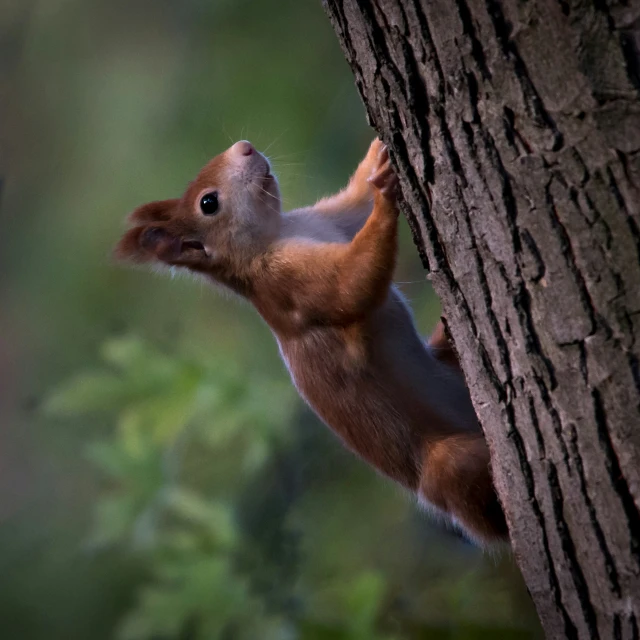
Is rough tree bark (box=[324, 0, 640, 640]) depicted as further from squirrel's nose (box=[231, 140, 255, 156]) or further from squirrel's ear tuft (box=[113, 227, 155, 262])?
squirrel's ear tuft (box=[113, 227, 155, 262])

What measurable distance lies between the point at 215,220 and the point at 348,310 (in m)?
0.49

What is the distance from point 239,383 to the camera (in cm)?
279

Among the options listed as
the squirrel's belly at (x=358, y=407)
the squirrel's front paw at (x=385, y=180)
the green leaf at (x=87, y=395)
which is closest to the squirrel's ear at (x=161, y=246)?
the squirrel's belly at (x=358, y=407)

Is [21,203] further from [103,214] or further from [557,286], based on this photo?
[557,286]

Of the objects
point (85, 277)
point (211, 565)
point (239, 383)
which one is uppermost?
point (85, 277)

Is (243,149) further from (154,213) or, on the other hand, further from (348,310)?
(348,310)

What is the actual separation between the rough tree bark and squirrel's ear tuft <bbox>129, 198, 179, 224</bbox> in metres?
0.89

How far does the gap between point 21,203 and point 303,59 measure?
47.3 inches

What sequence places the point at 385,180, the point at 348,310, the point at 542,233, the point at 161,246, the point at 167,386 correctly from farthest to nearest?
the point at 167,386 → the point at 161,246 → the point at 348,310 → the point at 385,180 → the point at 542,233

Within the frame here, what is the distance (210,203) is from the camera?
5.99 ft

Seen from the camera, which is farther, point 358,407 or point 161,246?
point 161,246

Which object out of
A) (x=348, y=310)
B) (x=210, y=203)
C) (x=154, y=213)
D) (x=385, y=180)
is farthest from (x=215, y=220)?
(x=385, y=180)

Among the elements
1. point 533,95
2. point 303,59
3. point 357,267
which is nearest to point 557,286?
point 533,95

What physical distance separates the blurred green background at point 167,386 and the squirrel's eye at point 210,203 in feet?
2.54
